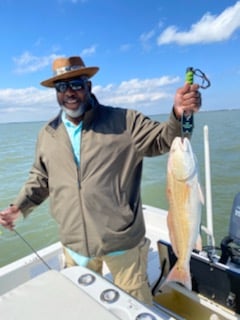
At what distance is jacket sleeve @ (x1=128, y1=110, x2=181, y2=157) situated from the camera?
189cm

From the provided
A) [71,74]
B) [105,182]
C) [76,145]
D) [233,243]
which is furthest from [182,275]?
[71,74]

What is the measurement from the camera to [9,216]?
8.70ft

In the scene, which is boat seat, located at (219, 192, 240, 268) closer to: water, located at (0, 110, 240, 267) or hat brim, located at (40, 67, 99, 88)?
water, located at (0, 110, 240, 267)

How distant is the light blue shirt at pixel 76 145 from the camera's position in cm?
237

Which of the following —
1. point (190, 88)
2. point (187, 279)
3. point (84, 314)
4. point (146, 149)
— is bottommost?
point (187, 279)

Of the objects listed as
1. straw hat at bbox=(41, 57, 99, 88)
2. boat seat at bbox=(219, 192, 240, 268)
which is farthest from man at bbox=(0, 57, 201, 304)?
boat seat at bbox=(219, 192, 240, 268)

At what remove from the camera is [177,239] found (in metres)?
1.69

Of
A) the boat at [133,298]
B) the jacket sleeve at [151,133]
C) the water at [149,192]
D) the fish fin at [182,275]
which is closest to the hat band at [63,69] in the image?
the jacket sleeve at [151,133]

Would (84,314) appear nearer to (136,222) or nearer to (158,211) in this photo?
(136,222)

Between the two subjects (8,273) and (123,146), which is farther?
(8,273)

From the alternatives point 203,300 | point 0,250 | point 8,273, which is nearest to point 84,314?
point 203,300

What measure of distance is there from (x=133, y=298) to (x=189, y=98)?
93cm

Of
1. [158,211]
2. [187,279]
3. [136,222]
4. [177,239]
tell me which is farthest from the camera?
[158,211]

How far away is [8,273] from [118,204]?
1.67 m
